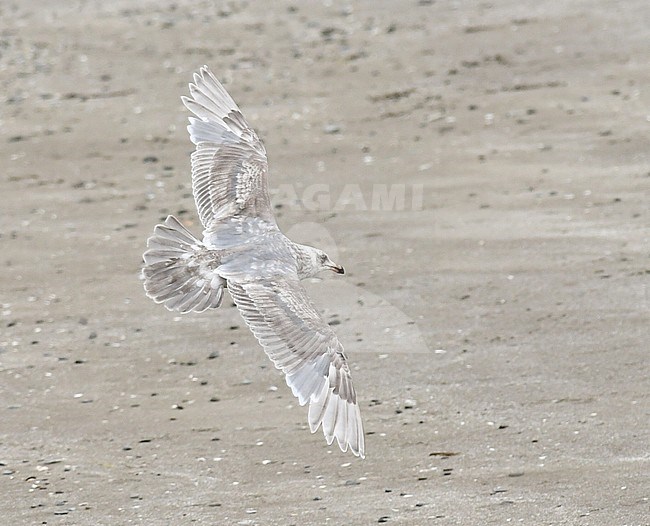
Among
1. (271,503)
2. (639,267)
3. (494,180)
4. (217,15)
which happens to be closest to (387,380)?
(271,503)

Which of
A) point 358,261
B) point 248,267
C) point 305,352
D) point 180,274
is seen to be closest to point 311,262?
point 248,267

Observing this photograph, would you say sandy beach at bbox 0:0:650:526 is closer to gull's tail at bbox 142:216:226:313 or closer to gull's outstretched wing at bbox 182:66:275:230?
gull's tail at bbox 142:216:226:313

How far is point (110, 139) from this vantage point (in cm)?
1059

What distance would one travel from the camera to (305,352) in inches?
219

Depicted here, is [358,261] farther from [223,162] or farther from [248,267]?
[248,267]

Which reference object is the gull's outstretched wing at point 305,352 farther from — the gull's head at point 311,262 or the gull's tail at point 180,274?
the gull's head at point 311,262

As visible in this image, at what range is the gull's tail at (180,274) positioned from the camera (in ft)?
19.7

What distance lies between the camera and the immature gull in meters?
5.48

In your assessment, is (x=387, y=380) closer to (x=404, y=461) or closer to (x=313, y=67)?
(x=404, y=461)

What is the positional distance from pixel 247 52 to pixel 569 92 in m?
3.12

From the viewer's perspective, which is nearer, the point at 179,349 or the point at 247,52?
the point at 179,349

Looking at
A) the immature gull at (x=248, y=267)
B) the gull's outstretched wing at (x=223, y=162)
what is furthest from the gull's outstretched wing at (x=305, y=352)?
the gull's outstretched wing at (x=223, y=162)

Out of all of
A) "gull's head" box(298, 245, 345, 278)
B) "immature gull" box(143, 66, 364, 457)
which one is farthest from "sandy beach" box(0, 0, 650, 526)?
"gull's head" box(298, 245, 345, 278)

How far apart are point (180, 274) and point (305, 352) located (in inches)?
31.3
